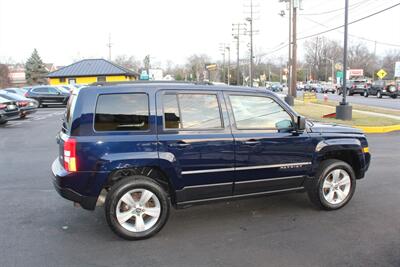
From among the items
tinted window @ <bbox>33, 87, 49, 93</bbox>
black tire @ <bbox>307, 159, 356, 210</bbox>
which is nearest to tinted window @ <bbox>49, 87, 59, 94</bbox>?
tinted window @ <bbox>33, 87, 49, 93</bbox>

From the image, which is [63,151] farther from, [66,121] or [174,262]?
[174,262]

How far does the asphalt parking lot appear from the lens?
4.03 metres

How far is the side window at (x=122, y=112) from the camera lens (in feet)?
14.5

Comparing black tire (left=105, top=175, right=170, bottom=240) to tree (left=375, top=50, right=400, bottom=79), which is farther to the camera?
tree (left=375, top=50, right=400, bottom=79)

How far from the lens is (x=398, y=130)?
1459 cm

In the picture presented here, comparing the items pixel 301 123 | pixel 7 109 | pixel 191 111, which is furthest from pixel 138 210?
pixel 7 109

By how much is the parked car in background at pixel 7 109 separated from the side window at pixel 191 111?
14.2 m

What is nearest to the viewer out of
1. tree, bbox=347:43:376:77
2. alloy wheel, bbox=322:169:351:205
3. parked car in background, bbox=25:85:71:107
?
alloy wheel, bbox=322:169:351:205

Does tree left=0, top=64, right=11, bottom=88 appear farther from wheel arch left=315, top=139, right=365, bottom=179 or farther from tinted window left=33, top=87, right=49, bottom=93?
wheel arch left=315, top=139, right=365, bottom=179

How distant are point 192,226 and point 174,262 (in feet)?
3.24

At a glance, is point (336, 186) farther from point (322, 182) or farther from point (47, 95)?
point (47, 95)

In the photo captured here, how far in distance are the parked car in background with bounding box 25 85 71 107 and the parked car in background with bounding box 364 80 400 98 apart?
3069 centimetres

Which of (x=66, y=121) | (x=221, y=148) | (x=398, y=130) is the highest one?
(x=66, y=121)

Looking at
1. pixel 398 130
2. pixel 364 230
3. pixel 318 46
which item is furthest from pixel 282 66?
pixel 364 230
